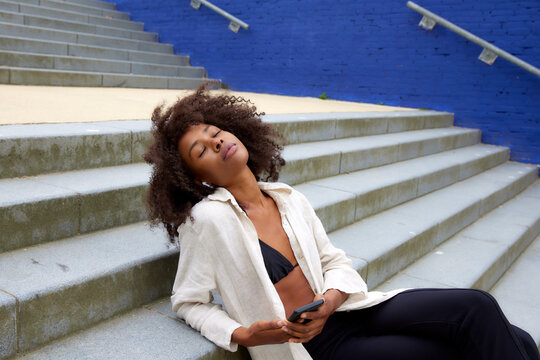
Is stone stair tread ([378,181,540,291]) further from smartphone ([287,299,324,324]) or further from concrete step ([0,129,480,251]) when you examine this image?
smartphone ([287,299,324,324])

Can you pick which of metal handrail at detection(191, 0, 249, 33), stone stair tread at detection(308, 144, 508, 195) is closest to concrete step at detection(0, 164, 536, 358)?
stone stair tread at detection(308, 144, 508, 195)

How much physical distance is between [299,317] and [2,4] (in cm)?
728

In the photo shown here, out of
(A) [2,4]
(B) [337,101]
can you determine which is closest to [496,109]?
(B) [337,101]

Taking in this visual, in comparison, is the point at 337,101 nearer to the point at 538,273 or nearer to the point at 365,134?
the point at 365,134

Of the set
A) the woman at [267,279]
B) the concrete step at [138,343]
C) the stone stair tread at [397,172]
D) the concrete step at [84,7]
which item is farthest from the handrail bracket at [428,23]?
the concrete step at [138,343]

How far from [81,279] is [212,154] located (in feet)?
1.98

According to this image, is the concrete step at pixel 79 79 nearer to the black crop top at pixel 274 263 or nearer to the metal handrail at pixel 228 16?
the metal handrail at pixel 228 16

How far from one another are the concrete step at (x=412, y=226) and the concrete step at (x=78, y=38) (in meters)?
5.09

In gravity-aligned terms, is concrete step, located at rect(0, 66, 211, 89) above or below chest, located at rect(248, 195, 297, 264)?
above

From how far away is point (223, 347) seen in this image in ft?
5.41

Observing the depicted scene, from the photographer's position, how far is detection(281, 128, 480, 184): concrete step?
3.54m

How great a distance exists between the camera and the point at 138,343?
1669 mm

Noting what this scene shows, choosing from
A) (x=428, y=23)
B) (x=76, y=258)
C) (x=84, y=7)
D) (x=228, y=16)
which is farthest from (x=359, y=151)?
(x=84, y=7)

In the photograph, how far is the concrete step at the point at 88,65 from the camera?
5.83m
